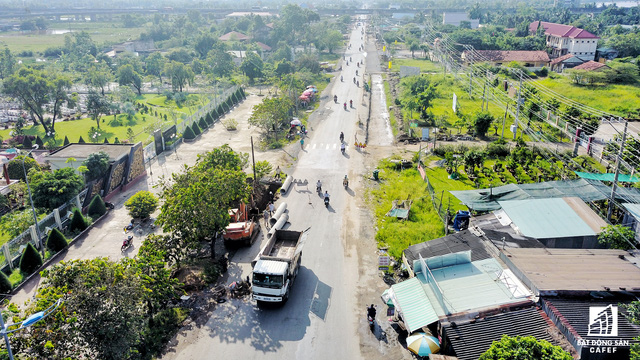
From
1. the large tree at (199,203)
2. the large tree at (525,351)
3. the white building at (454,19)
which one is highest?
the white building at (454,19)

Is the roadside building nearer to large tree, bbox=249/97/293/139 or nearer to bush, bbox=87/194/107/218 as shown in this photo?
large tree, bbox=249/97/293/139

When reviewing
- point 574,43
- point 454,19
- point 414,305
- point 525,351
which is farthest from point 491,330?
point 454,19

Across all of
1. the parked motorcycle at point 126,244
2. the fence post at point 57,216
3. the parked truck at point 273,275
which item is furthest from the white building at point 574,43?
the fence post at point 57,216

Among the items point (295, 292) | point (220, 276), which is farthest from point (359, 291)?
point (220, 276)

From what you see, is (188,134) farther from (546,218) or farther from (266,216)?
(546,218)

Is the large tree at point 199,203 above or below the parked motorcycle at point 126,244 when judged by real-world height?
above

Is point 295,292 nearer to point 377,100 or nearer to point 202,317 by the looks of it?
point 202,317

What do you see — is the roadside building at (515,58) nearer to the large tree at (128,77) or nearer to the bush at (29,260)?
the large tree at (128,77)
